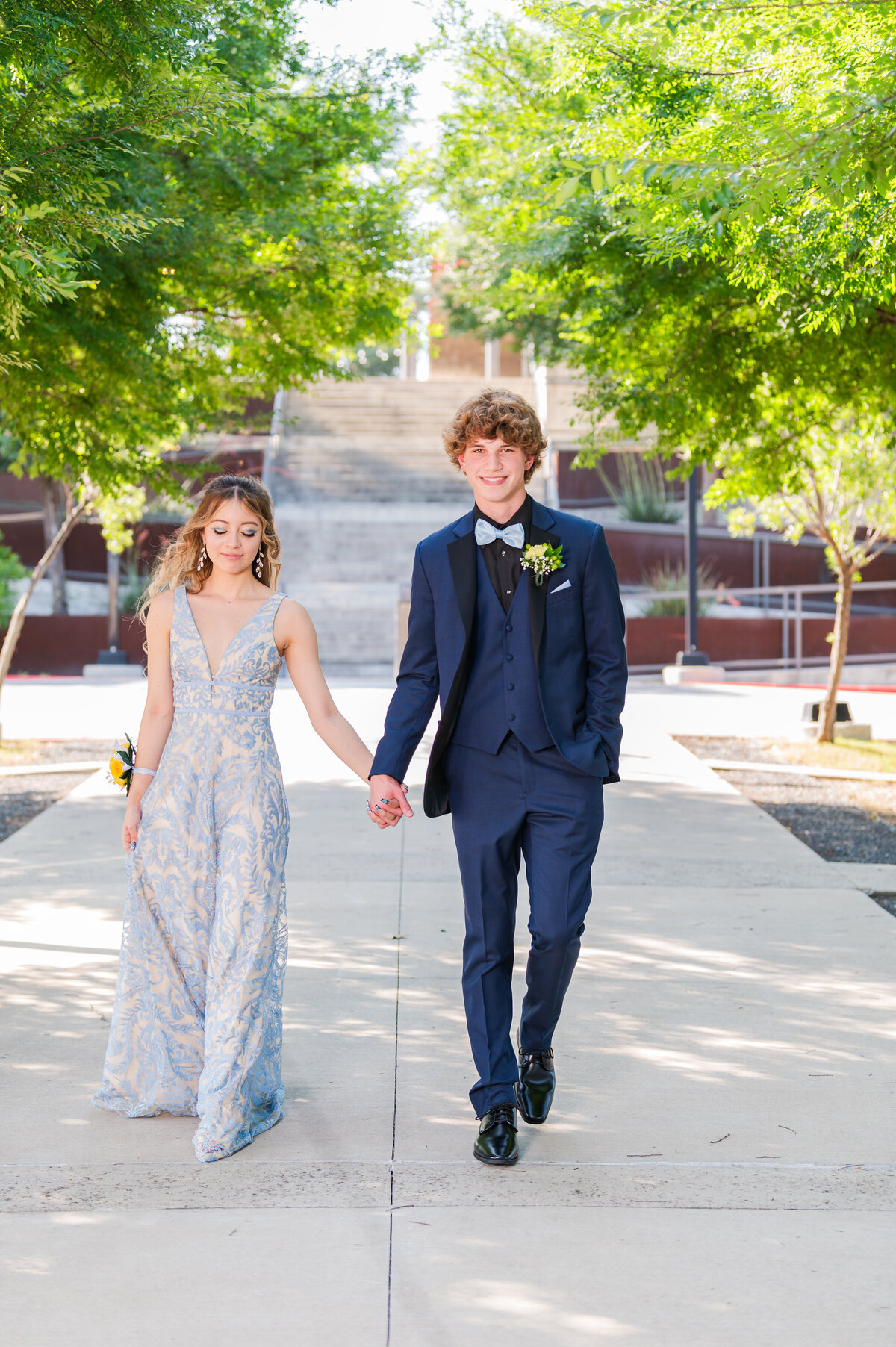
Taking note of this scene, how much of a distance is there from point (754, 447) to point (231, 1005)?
8618 mm

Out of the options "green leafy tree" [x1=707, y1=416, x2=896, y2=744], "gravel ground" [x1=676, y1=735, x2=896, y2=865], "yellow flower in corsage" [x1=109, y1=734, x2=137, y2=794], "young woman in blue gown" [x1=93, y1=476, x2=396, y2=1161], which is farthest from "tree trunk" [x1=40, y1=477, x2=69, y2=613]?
"young woman in blue gown" [x1=93, y1=476, x2=396, y2=1161]

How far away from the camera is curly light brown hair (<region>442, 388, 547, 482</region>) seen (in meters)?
3.89

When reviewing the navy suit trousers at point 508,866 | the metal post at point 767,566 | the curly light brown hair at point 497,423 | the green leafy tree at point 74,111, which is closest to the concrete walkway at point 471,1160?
the navy suit trousers at point 508,866

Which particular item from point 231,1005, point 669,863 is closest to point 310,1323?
point 231,1005

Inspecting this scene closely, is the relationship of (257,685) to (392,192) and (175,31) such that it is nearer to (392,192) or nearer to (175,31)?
(175,31)

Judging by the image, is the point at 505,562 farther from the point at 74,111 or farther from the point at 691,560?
the point at 691,560

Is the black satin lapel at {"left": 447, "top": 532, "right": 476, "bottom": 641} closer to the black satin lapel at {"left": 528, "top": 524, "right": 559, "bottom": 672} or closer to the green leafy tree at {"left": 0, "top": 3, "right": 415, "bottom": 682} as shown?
the black satin lapel at {"left": 528, "top": 524, "right": 559, "bottom": 672}

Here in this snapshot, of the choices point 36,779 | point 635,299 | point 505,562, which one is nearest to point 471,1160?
point 505,562

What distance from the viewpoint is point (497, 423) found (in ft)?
12.8

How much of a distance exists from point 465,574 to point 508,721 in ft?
1.42

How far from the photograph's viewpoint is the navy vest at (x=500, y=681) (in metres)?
3.86

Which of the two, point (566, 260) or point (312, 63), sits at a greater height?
point (312, 63)

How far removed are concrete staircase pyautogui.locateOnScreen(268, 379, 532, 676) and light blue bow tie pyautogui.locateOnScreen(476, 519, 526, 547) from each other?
1623cm

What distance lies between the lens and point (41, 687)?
19.7 meters
